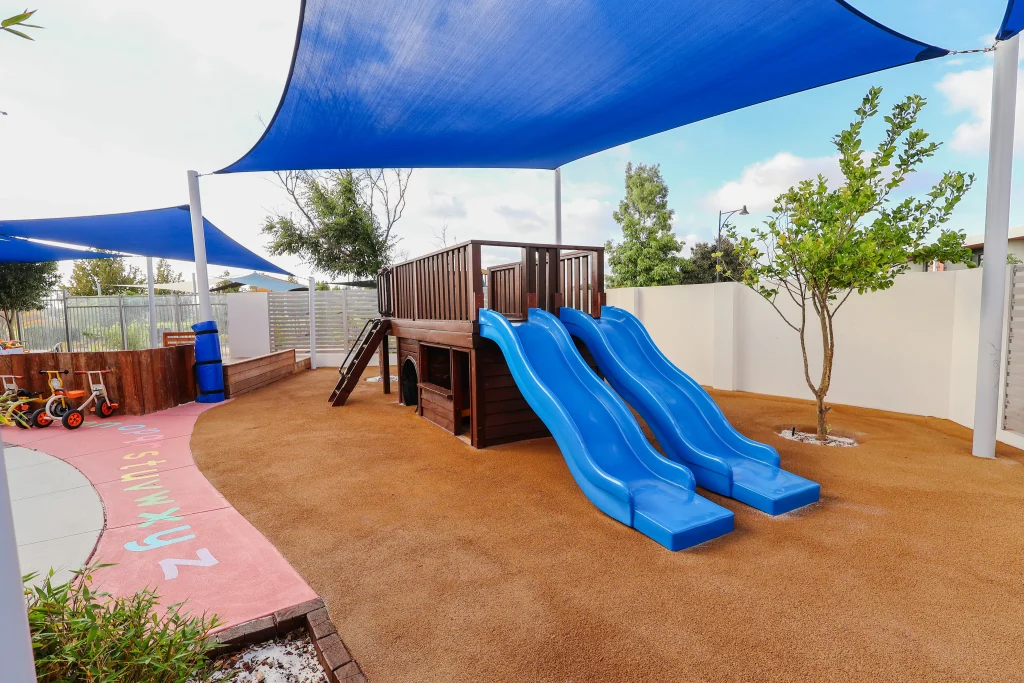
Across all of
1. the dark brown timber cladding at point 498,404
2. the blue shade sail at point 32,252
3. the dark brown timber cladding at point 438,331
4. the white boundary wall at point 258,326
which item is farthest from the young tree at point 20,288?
the dark brown timber cladding at point 498,404

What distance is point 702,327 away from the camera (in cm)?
856

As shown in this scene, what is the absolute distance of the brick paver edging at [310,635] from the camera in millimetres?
1840

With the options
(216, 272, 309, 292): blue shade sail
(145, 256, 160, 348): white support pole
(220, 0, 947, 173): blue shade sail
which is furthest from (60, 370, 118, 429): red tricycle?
(216, 272, 309, 292): blue shade sail

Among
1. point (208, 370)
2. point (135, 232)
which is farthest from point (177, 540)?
point (135, 232)

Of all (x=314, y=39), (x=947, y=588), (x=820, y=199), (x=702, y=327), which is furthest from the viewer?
(x=702, y=327)

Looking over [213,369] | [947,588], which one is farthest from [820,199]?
[213,369]

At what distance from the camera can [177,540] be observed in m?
3.00

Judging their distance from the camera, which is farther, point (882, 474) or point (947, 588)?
point (882, 474)

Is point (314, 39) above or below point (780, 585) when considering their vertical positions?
above

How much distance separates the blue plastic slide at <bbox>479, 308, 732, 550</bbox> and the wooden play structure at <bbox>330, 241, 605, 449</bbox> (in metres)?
0.47

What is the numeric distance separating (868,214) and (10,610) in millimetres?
6145

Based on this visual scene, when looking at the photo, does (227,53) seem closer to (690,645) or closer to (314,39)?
(314,39)

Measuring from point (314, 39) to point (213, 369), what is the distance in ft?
19.8

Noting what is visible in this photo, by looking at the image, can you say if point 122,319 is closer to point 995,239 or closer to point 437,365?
point 437,365
